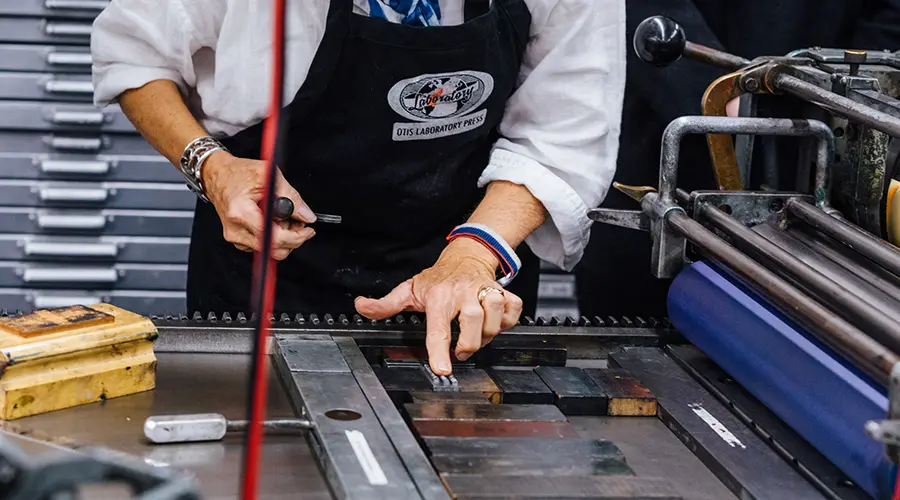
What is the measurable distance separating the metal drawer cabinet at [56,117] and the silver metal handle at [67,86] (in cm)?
Result: 4

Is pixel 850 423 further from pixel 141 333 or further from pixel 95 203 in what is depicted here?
pixel 95 203

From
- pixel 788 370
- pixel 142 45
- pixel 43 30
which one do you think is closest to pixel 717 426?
pixel 788 370

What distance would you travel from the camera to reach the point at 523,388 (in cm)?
126

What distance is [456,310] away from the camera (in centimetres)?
137

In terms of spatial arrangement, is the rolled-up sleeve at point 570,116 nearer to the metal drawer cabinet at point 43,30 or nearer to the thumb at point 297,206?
the thumb at point 297,206

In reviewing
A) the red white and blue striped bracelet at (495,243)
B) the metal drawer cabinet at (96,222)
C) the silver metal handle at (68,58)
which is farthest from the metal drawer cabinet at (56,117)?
the red white and blue striped bracelet at (495,243)

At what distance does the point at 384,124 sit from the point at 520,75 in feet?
0.77

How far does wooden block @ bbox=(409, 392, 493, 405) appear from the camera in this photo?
3.98 feet

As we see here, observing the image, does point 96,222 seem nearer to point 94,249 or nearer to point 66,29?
point 94,249

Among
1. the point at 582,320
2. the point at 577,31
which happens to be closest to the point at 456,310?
the point at 582,320

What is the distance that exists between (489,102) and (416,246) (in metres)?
0.26

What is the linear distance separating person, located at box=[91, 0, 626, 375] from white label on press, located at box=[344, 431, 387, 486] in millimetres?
333

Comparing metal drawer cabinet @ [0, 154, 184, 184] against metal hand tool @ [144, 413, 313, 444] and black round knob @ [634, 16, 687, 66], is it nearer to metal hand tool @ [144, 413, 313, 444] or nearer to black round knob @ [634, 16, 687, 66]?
black round knob @ [634, 16, 687, 66]

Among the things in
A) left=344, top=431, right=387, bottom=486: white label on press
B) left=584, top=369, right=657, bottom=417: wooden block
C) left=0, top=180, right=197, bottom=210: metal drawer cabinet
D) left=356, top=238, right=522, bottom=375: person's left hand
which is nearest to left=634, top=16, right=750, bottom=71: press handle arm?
left=356, top=238, right=522, bottom=375: person's left hand
